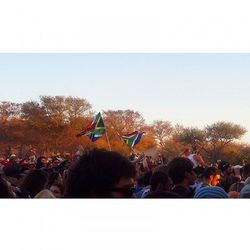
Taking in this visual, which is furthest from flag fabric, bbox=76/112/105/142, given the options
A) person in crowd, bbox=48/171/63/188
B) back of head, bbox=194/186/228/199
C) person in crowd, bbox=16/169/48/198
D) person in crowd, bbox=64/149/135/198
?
person in crowd, bbox=64/149/135/198

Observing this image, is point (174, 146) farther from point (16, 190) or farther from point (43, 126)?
point (16, 190)

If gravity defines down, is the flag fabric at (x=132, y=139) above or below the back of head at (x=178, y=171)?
above

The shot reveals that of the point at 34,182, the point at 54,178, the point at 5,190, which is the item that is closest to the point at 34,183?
the point at 34,182

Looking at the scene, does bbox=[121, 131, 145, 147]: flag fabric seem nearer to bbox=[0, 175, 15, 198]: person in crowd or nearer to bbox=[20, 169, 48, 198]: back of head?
bbox=[20, 169, 48, 198]: back of head

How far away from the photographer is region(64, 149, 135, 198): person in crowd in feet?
9.36

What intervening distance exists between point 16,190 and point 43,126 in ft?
159

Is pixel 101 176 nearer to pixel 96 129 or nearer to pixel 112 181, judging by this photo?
pixel 112 181

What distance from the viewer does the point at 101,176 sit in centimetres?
285

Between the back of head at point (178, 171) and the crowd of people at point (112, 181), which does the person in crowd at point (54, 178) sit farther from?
the back of head at point (178, 171)

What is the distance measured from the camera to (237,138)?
184ft

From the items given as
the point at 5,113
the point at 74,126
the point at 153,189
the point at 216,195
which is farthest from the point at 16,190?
the point at 5,113

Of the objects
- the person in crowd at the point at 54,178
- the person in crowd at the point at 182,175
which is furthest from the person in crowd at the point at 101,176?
the person in crowd at the point at 54,178

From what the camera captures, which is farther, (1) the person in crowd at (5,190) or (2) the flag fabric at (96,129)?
(2) the flag fabric at (96,129)

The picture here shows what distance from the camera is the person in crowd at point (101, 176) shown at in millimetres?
2852
